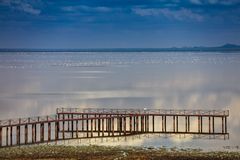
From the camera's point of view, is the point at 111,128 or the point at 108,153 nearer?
the point at 108,153

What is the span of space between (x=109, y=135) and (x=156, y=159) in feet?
54.0

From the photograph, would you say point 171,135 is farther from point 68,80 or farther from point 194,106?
point 68,80

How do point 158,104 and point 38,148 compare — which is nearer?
point 38,148

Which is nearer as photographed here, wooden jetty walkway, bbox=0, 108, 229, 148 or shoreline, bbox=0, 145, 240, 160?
shoreline, bbox=0, 145, 240, 160

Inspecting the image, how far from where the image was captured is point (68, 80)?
14000 cm

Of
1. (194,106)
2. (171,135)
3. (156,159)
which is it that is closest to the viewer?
(156,159)

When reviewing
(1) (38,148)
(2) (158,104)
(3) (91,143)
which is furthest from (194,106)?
(1) (38,148)

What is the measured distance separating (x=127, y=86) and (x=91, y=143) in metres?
63.6

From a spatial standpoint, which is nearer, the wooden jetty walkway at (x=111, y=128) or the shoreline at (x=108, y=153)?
the shoreline at (x=108, y=153)

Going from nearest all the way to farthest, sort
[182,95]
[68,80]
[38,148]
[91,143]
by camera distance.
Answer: [38,148] < [91,143] < [182,95] < [68,80]

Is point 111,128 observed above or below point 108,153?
above

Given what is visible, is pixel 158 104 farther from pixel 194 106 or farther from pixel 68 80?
pixel 68 80

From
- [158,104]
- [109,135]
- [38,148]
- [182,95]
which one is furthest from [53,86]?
[38,148]

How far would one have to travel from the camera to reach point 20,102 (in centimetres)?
8862
